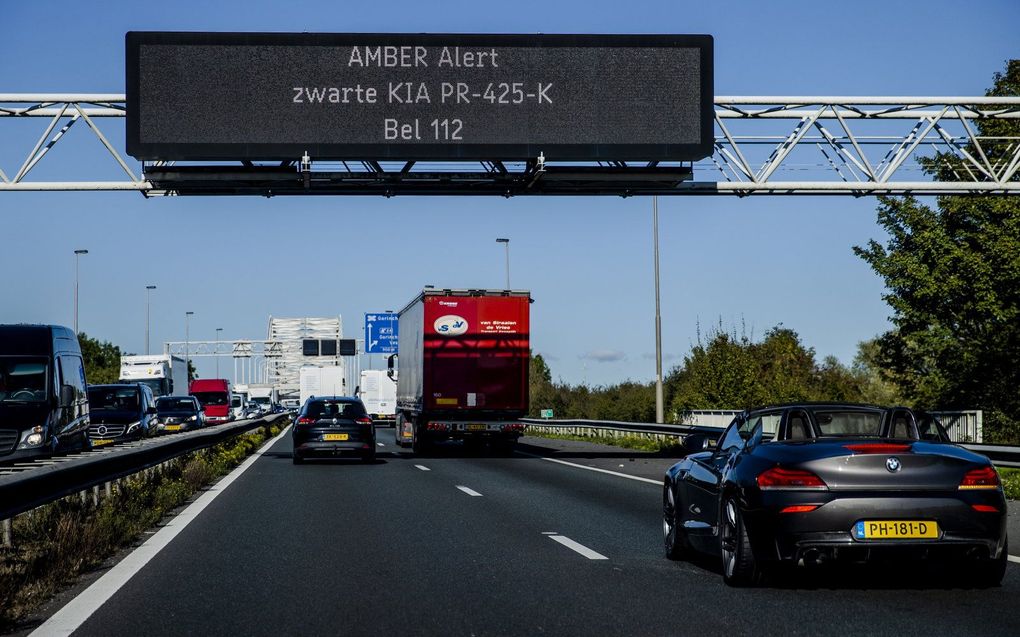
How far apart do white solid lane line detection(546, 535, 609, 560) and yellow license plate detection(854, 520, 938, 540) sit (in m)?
2.89

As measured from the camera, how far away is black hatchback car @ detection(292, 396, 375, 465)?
25.2 metres

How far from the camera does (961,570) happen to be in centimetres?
894

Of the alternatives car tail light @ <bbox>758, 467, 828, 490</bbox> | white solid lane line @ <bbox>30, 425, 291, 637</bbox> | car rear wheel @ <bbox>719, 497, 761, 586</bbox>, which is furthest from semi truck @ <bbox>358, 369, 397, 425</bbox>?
car tail light @ <bbox>758, 467, 828, 490</bbox>

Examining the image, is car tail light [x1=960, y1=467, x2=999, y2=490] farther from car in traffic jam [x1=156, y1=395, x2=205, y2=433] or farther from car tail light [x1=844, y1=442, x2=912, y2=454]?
car in traffic jam [x1=156, y1=395, x2=205, y2=433]

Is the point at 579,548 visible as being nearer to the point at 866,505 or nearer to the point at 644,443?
the point at 866,505

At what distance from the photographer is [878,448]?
7.86 m

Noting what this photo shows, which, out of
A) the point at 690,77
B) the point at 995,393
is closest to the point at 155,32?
the point at 690,77

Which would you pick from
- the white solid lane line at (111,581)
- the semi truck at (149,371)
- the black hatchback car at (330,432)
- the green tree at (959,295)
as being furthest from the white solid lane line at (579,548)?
the semi truck at (149,371)

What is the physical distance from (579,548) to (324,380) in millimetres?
53249

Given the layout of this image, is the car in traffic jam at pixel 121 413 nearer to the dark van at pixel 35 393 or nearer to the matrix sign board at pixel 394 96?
the dark van at pixel 35 393

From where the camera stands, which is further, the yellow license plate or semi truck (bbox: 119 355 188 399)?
semi truck (bbox: 119 355 188 399)

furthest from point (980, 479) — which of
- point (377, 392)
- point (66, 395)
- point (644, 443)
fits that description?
point (377, 392)

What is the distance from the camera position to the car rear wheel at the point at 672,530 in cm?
987

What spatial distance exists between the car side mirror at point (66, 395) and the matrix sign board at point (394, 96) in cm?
397
